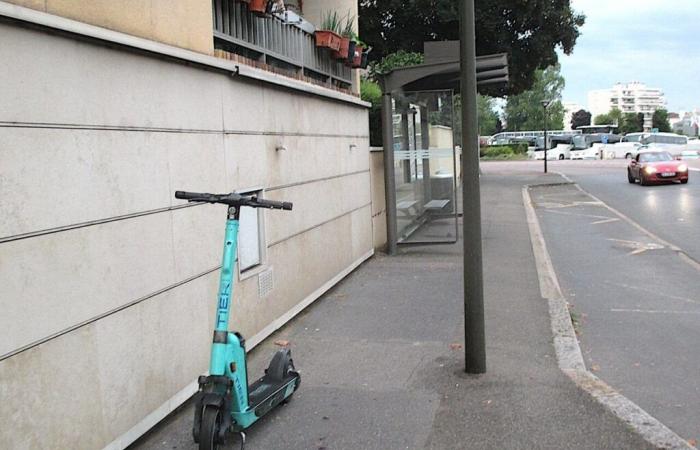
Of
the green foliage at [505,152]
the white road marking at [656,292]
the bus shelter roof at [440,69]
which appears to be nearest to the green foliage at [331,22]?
the bus shelter roof at [440,69]

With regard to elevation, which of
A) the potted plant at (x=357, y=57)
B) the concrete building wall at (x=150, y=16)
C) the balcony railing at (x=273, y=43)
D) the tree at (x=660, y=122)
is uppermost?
the tree at (x=660, y=122)

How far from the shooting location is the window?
19.4 feet

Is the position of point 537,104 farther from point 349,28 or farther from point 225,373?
point 225,373

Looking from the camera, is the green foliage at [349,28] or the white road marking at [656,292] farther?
the green foliage at [349,28]

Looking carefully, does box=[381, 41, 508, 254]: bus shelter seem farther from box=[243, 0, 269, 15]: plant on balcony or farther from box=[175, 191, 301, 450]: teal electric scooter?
box=[175, 191, 301, 450]: teal electric scooter

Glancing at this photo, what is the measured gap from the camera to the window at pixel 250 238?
19.4 feet

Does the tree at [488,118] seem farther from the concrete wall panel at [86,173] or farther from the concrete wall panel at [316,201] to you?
the concrete wall panel at [86,173]

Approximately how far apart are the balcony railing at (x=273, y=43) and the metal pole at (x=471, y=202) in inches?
84.8

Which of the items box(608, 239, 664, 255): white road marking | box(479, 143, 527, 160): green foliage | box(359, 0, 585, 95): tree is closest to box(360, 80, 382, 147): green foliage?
box(608, 239, 664, 255): white road marking

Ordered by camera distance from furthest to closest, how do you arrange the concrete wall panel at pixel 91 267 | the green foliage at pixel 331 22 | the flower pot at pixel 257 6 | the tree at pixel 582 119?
1. the tree at pixel 582 119
2. the green foliage at pixel 331 22
3. the flower pot at pixel 257 6
4. the concrete wall panel at pixel 91 267

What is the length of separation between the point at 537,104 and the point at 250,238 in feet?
329

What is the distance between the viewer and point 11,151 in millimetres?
3125

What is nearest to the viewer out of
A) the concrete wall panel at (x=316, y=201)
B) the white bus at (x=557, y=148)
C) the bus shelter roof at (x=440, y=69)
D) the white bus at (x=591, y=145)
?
the concrete wall panel at (x=316, y=201)

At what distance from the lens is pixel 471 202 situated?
16.9ft
